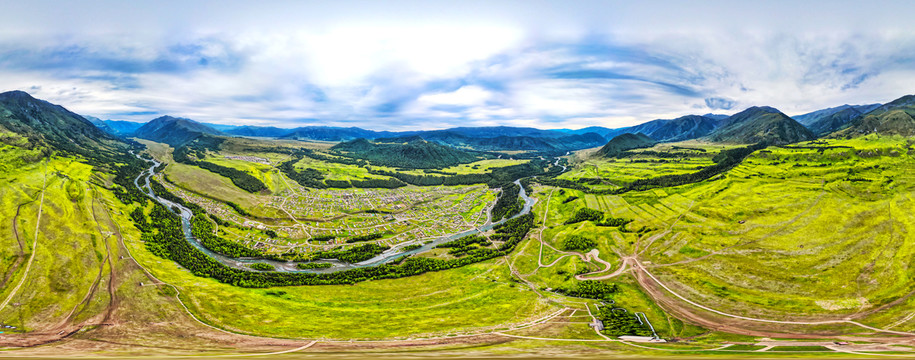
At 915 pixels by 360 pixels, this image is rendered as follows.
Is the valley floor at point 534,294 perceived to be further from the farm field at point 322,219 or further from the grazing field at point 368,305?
the farm field at point 322,219

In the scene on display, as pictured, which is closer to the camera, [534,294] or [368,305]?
[368,305]

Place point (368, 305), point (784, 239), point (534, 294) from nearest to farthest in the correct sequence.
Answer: point (368, 305) → point (534, 294) → point (784, 239)

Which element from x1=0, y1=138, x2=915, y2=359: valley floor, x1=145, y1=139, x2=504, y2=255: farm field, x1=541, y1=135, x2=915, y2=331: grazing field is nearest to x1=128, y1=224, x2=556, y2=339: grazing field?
x1=0, y1=138, x2=915, y2=359: valley floor

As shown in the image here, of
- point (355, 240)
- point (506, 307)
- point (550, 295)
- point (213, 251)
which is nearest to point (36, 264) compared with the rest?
point (213, 251)

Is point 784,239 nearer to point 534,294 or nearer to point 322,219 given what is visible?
point 534,294

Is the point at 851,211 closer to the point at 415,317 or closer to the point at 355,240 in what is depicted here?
the point at 415,317

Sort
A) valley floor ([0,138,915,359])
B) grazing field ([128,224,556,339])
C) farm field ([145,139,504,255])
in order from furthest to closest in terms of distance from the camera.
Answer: farm field ([145,139,504,255]) → grazing field ([128,224,556,339]) → valley floor ([0,138,915,359])

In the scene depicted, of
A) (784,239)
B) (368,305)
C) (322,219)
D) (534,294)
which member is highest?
(322,219)

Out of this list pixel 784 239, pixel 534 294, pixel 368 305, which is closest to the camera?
pixel 368 305

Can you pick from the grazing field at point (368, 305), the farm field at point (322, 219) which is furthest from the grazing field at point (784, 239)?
the farm field at point (322, 219)

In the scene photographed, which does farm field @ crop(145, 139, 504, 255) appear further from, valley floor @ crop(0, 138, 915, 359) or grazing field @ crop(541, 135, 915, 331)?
grazing field @ crop(541, 135, 915, 331)

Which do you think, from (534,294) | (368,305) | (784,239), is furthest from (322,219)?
(784,239)

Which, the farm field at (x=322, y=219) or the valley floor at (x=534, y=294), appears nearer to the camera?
the valley floor at (x=534, y=294)
